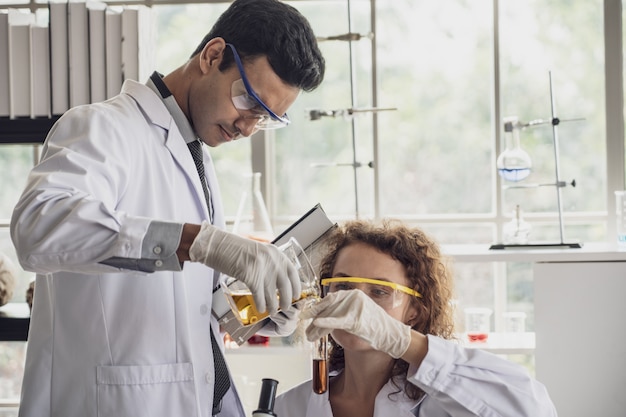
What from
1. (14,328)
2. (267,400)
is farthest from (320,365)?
(14,328)

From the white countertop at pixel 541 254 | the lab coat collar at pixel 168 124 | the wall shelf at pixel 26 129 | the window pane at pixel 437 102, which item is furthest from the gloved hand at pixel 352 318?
the window pane at pixel 437 102

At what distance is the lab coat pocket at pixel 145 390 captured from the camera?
1.47 meters

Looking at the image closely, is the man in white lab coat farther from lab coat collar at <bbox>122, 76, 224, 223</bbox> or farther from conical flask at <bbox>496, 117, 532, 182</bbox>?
conical flask at <bbox>496, 117, 532, 182</bbox>

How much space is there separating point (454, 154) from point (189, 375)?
2.31m

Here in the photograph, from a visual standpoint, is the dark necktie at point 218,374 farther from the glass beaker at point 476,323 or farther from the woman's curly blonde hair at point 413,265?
the glass beaker at point 476,323

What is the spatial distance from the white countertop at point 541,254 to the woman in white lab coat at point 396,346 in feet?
3.03

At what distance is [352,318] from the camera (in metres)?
1.52

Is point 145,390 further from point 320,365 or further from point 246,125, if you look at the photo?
point 246,125

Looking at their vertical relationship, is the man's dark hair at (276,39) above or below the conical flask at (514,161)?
Answer: above

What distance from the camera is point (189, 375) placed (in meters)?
1.53

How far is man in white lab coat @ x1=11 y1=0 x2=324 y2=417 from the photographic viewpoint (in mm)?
1270

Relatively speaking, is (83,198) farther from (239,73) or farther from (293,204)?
(293,204)

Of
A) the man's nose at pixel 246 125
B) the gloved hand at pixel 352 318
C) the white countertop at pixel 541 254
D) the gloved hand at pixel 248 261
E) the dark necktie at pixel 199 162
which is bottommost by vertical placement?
the gloved hand at pixel 352 318

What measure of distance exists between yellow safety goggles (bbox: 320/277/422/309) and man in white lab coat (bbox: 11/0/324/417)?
0.29 metres
